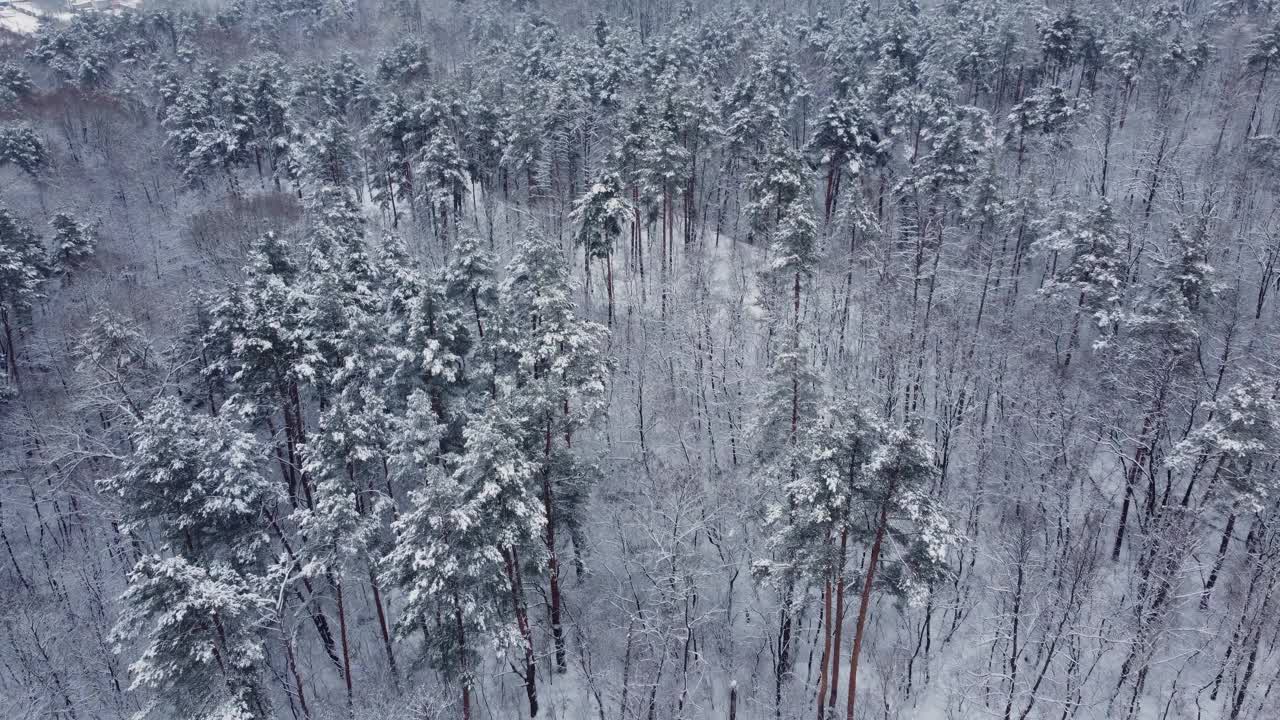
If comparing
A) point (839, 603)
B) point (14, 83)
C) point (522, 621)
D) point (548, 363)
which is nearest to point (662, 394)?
point (548, 363)

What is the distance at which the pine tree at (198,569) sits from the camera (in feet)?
70.6

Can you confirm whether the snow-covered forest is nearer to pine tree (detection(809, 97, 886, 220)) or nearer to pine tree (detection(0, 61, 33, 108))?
pine tree (detection(809, 97, 886, 220))

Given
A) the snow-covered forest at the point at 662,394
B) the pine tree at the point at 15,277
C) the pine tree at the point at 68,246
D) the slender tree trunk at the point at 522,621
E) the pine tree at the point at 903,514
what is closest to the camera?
the pine tree at the point at 903,514

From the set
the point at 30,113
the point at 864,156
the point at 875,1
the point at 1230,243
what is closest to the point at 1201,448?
the point at 1230,243

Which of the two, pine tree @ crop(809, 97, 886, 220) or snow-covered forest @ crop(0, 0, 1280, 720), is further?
pine tree @ crop(809, 97, 886, 220)

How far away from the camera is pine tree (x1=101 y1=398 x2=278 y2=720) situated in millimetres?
21531

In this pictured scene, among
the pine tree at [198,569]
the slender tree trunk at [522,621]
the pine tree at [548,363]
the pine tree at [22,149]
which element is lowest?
the slender tree trunk at [522,621]

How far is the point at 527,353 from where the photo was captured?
91.6 feet

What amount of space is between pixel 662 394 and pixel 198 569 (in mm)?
24084

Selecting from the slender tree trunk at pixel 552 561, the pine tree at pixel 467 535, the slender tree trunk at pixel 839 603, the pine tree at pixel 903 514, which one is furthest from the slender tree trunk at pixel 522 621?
the pine tree at pixel 903 514

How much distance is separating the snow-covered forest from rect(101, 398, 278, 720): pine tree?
0.15 metres

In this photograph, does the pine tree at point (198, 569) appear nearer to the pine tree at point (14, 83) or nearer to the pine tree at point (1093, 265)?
the pine tree at point (1093, 265)

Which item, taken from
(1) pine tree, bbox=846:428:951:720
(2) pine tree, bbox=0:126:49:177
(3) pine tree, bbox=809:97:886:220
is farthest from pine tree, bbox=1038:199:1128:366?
(2) pine tree, bbox=0:126:49:177

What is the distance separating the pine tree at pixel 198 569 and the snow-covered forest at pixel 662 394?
15 cm
